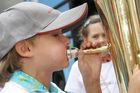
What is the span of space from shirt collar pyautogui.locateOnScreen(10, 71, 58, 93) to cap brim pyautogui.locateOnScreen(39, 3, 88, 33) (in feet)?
0.55

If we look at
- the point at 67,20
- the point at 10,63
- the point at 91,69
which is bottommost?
the point at 91,69

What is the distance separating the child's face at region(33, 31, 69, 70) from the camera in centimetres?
126

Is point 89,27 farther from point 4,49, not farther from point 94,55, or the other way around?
point 4,49

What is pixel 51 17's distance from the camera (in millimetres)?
1321

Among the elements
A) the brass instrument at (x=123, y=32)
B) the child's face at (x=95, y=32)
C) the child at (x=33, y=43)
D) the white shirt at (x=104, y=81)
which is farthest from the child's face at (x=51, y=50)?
the child's face at (x=95, y=32)

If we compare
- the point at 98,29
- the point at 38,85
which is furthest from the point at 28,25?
the point at 98,29

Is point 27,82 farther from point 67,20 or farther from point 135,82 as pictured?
point 135,82

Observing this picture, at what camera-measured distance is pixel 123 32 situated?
37.6 inches

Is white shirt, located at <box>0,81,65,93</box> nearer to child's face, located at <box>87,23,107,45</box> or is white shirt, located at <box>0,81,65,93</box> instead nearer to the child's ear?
the child's ear

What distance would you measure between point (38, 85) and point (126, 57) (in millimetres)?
371

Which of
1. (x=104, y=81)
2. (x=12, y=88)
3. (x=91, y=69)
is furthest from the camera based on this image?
(x=104, y=81)

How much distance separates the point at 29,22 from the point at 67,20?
136 mm

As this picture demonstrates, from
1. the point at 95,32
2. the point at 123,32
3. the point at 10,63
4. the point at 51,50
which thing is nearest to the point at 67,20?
the point at 51,50

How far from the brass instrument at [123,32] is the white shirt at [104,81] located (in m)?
0.71
